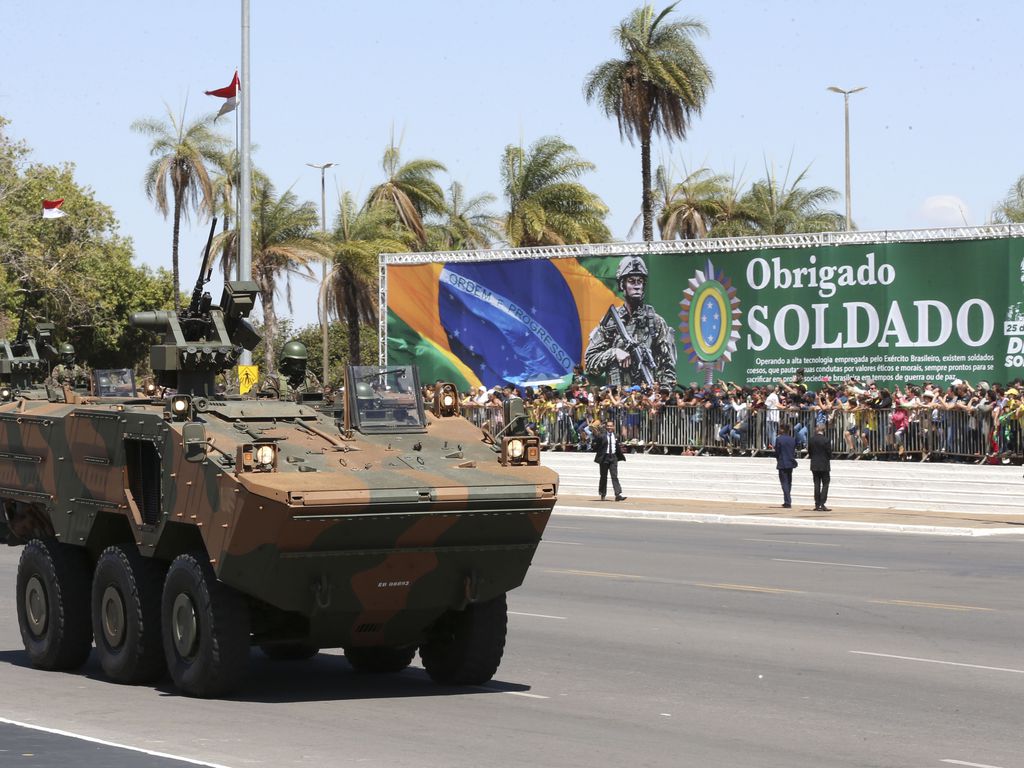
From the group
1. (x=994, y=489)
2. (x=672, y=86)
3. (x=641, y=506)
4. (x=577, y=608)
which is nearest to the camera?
(x=577, y=608)

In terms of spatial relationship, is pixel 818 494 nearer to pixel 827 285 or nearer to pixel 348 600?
pixel 827 285

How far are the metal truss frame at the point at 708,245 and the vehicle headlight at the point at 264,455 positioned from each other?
2627 cm

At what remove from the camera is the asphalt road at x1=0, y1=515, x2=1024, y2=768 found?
9.91 metres

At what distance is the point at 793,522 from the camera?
31750 millimetres

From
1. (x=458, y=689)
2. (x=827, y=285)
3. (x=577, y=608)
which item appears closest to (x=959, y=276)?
(x=827, y=285)

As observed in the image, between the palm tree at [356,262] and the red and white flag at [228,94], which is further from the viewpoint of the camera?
the palm tree at [356,262]

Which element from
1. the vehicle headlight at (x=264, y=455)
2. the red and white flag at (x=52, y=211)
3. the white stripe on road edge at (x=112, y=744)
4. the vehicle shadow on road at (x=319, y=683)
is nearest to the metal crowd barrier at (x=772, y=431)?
the red and white flag at (x=52, y=211)

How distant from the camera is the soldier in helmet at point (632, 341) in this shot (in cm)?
4025

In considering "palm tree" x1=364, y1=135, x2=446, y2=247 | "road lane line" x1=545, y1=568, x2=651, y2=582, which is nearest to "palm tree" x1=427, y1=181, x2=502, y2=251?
"palm tree" x1=364, y1=135, x2=446, y2=247

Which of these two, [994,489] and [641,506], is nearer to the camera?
[994,489]

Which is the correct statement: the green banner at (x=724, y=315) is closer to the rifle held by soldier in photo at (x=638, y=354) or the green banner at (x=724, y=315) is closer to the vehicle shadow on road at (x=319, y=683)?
the rifle held by soldier in photo at (x=638, y=354)

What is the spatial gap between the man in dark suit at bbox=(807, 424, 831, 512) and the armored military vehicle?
811 inches

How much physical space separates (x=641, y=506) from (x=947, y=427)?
6352 millimetres

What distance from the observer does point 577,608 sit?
17.9 meters
